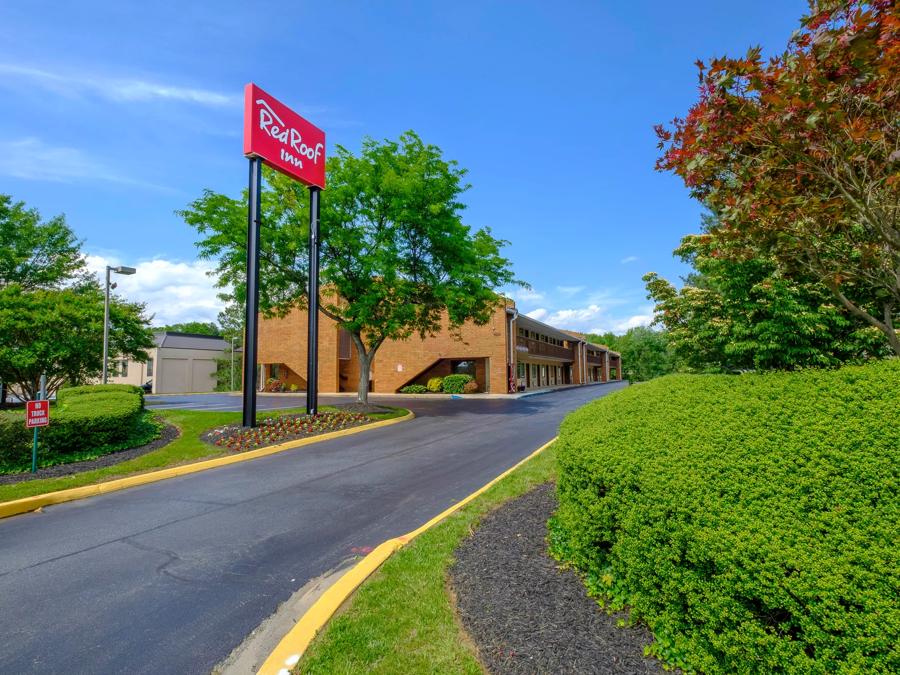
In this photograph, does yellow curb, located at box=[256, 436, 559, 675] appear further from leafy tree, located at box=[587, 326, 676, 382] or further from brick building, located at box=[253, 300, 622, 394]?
brick building, located at box=[253, 300, 622, 394]

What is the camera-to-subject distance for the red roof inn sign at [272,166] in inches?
493

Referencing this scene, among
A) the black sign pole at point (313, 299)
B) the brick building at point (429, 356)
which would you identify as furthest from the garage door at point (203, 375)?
the black sign pole at point (313, 299)

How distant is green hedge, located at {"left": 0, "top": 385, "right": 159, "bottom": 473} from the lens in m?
8.48

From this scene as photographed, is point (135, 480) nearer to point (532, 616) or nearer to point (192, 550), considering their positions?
point (192, 550)

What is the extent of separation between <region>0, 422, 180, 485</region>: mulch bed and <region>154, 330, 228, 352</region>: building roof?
134 feet

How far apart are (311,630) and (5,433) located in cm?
897

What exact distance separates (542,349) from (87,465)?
3561cm

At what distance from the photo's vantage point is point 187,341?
50625 millimetres

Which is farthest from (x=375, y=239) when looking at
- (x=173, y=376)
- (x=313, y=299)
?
(x=173, y=376)

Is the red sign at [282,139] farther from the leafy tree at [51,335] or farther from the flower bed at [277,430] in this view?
the leafy tree at [51,335]

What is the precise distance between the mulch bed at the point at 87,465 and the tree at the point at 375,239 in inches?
291

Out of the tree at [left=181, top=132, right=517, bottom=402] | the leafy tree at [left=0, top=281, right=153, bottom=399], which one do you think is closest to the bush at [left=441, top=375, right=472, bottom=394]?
the tree at [left=181, top=132, right=517, bottom=402]

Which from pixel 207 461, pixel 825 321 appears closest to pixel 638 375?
pixel 825 321

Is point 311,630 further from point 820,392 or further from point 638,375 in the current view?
point 638,375
